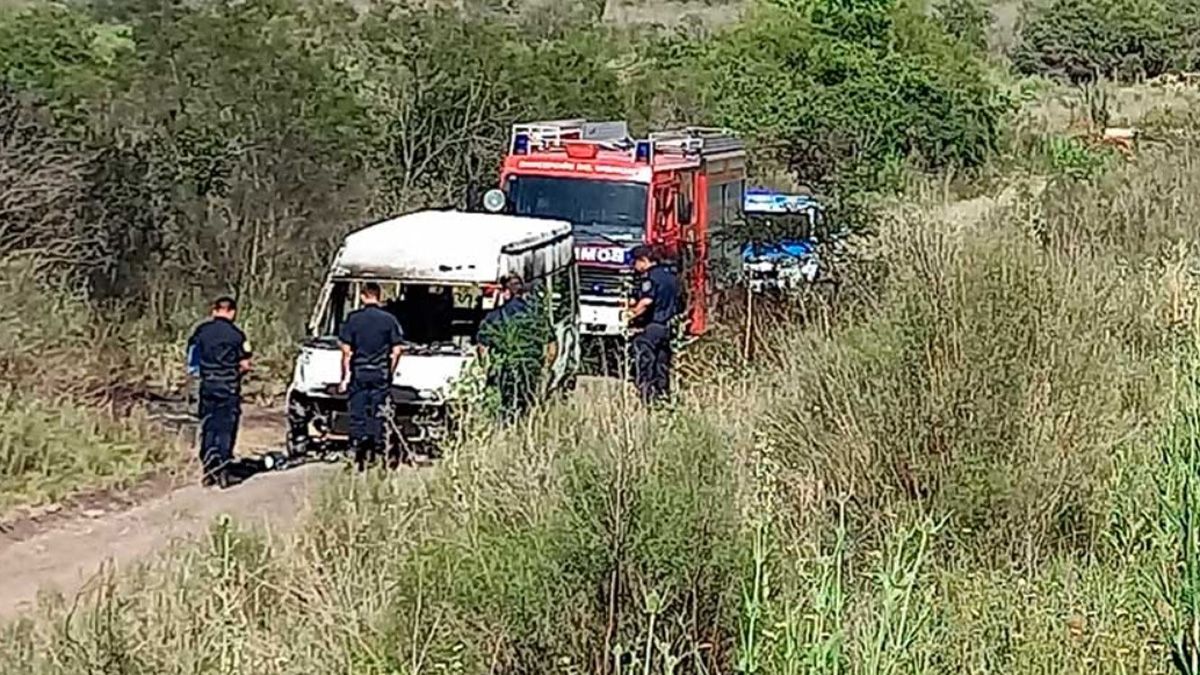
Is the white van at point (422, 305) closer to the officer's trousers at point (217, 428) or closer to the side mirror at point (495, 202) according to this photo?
the officer's trousers at point (217, 428)

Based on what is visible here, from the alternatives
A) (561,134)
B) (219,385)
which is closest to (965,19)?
(561,134)

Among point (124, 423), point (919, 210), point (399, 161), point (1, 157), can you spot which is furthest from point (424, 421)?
point (399, 161)

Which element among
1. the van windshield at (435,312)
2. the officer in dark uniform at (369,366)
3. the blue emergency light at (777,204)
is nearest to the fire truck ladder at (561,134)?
the blue emergency light at (777,204)

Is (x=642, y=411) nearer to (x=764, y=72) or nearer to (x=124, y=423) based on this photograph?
(x=124, y=423)

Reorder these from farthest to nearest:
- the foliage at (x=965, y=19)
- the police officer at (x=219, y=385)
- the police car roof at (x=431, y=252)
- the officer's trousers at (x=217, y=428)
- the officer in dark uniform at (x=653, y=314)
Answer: the foliage at (x=965, y=19) < the police car roof at (x=431, y=252) < the officer's trousers at (x=217, y=428) < the police officer at (x=219, y=385) < the officer in dark uniform at (x=653, y=314)

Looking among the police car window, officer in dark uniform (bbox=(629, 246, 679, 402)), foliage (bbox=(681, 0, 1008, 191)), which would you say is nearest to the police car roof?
officer in dark uniform (bbox=(629, 246, 679, 402))

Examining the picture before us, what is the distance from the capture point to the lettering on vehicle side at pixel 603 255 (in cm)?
2009

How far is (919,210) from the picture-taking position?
12297mm

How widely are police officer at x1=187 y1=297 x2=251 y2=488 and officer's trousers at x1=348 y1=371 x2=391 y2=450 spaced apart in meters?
0.88

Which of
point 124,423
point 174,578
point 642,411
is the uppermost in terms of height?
point 642,411

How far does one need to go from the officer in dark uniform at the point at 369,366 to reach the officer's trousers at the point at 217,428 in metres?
0.89

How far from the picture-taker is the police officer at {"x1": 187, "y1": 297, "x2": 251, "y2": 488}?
14.2m

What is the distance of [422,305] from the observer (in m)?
16.1

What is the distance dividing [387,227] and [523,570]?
956cm
